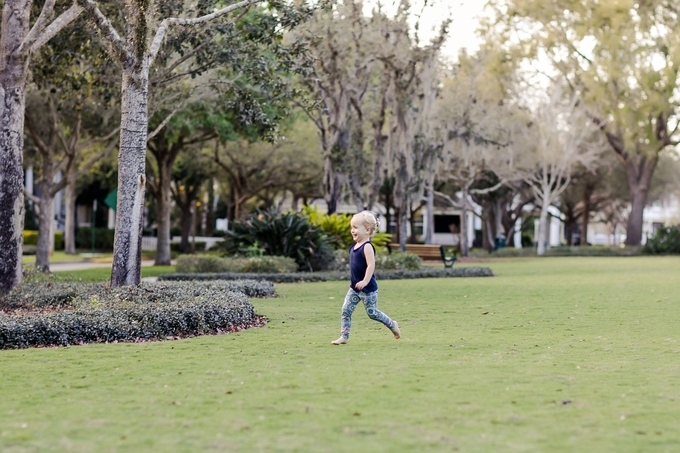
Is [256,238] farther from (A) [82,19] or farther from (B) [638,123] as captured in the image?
(B) [638,123]

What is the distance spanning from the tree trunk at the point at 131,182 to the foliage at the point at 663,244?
36771mm

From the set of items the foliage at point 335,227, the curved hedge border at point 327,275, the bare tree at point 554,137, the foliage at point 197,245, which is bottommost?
the curved hedge border at point 327,275

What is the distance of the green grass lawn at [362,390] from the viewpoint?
5469 mm

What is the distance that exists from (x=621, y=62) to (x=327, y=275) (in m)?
28.0

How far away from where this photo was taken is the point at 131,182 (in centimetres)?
1317

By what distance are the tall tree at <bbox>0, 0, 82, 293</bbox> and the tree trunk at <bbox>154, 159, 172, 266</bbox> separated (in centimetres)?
1759

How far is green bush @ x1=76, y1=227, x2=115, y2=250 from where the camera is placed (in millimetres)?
51438

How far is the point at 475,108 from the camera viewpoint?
40.8m

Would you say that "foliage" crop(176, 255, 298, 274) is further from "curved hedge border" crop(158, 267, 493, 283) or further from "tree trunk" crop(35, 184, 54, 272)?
"tree trunk" crop(35, 184, 54, 272)

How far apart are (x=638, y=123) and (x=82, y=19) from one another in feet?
110

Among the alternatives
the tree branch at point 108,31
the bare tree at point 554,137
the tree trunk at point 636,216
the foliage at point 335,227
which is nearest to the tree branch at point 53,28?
the tree branch at point 108,31

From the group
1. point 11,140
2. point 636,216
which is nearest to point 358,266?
point 11,140

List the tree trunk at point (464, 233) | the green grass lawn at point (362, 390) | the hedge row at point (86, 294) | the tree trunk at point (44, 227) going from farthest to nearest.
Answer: the tree trunk at point (464, 233) → the tree trunk at point (44, 227) → the hedge row at point (86, 294) → the green grass lawn at point (362, 390)

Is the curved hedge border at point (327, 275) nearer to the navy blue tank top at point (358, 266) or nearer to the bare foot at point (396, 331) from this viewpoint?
the bare foot at point (396, 331)
